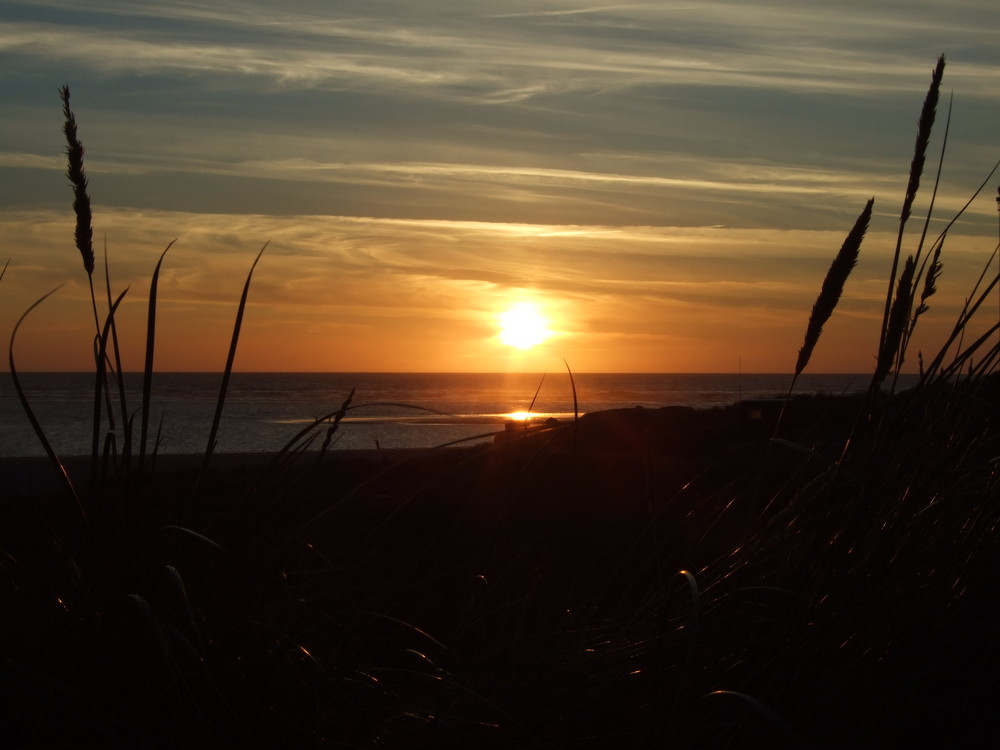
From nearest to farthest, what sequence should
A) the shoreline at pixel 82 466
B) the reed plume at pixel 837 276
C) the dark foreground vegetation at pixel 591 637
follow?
the dark foreground vegetation at pixel 591 637, the reed plume at pixel 837 276, the shoreline at pixel 82 466

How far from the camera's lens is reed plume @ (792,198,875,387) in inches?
59.8

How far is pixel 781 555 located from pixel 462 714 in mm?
690

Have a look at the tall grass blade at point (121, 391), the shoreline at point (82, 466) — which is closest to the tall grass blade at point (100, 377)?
the tall grass blade at point (121, 391)

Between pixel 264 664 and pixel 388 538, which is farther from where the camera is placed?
pixel 388 538

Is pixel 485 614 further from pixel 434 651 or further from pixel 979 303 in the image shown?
pixel 979 303

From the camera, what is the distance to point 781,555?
1770 millimetres

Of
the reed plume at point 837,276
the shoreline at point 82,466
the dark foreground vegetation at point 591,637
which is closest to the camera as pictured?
the dark foreground vegetation at point 591,637

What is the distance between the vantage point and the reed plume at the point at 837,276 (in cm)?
152

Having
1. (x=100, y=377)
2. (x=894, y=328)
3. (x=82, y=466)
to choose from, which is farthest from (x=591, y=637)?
(x=82, y=466)

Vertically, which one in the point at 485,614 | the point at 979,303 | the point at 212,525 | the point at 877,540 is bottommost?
the point at 485,614

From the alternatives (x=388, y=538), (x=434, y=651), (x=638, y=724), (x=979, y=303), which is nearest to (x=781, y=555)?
(x=638, y=724)

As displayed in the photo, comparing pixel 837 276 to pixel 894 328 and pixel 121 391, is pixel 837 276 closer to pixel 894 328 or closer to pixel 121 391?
pixel 894 328

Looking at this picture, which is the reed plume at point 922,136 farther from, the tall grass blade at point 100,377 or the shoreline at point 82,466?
the shoreline at point 82,466

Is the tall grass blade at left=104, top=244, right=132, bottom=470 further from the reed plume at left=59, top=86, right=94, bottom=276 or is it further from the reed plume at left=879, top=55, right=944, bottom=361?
the reed plume at left=879, top=55, right=944, bottom=361
